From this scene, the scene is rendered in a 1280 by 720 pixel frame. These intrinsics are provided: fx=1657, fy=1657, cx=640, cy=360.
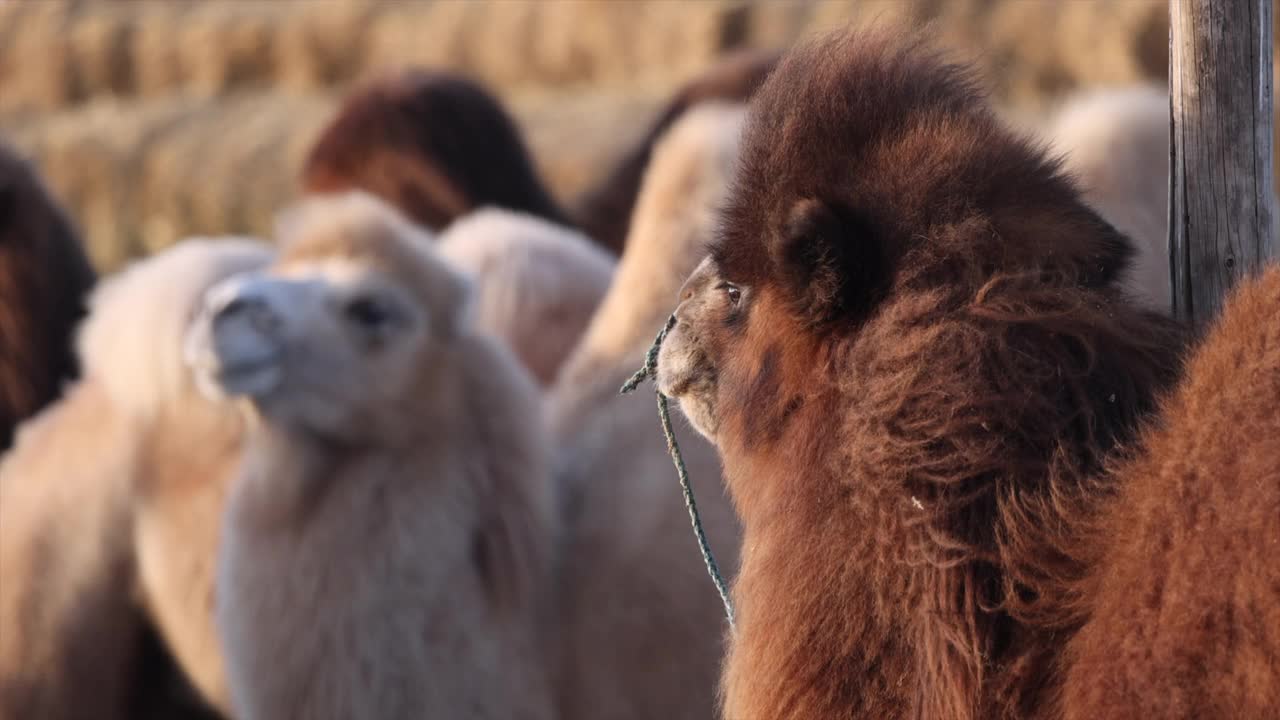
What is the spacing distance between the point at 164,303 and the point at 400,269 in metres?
0.96

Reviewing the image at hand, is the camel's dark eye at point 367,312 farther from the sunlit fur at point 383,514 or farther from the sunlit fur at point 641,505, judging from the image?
the sunlit fur at point 641,505

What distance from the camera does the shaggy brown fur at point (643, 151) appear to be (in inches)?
216

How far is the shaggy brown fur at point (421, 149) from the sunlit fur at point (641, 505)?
1719mm

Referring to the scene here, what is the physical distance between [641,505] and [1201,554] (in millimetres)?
2331

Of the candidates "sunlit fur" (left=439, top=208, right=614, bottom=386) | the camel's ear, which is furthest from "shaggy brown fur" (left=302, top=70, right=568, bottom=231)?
the camel's ear

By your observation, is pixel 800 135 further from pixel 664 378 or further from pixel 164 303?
pixel 164 303

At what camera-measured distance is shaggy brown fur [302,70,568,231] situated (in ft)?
19.0

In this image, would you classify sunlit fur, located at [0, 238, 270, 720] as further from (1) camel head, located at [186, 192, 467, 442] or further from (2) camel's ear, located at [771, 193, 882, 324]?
(2) camel's ear, located at [771, 193, 882, 324]

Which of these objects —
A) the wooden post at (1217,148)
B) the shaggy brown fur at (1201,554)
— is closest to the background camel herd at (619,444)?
the shaggy brown fur at (1201,554)

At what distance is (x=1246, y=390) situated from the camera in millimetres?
1595

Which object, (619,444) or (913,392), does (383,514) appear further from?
(913,392)

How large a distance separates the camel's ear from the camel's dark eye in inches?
77.7

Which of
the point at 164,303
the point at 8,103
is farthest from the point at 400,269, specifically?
the point at 8,103

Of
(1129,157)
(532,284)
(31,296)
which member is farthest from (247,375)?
(1129,157)
